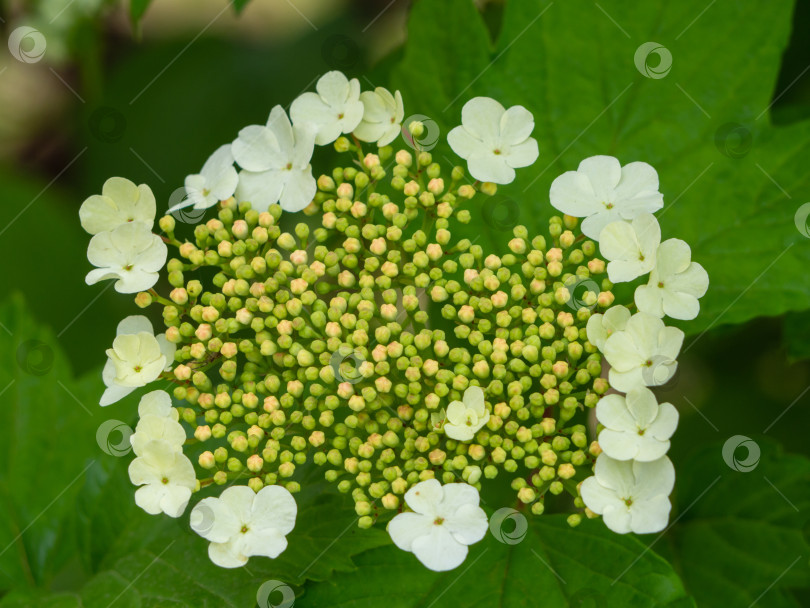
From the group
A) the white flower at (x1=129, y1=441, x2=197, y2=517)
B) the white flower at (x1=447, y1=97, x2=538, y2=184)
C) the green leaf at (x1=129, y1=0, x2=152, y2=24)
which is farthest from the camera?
the green leaf at (x1=129, y1=0, x2=152, y2=24)

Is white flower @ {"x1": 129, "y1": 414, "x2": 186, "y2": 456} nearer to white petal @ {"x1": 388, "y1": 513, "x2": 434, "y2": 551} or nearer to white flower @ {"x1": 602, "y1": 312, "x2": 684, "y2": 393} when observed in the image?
white petal @ {"x1": 388, "y1": 513, "x2": 434, "y2": 551}

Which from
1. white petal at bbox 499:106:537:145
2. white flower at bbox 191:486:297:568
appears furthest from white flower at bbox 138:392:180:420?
white petal at bbox 499:106:537:145

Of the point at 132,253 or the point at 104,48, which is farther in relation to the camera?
the point at 104,48

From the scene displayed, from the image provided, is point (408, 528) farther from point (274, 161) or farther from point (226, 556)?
point (274, 161)

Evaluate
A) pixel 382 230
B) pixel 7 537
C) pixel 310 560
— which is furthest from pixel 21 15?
pixel 310 560

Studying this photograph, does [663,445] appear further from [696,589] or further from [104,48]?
[104,48]

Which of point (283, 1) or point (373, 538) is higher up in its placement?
point (283, 1)

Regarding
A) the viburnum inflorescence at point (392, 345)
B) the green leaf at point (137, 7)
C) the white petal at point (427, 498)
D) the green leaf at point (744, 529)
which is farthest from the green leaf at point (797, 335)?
the green leaf at point (137, 7)

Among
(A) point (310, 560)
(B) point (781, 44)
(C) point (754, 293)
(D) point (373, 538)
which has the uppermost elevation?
(B) point (781, 44)
